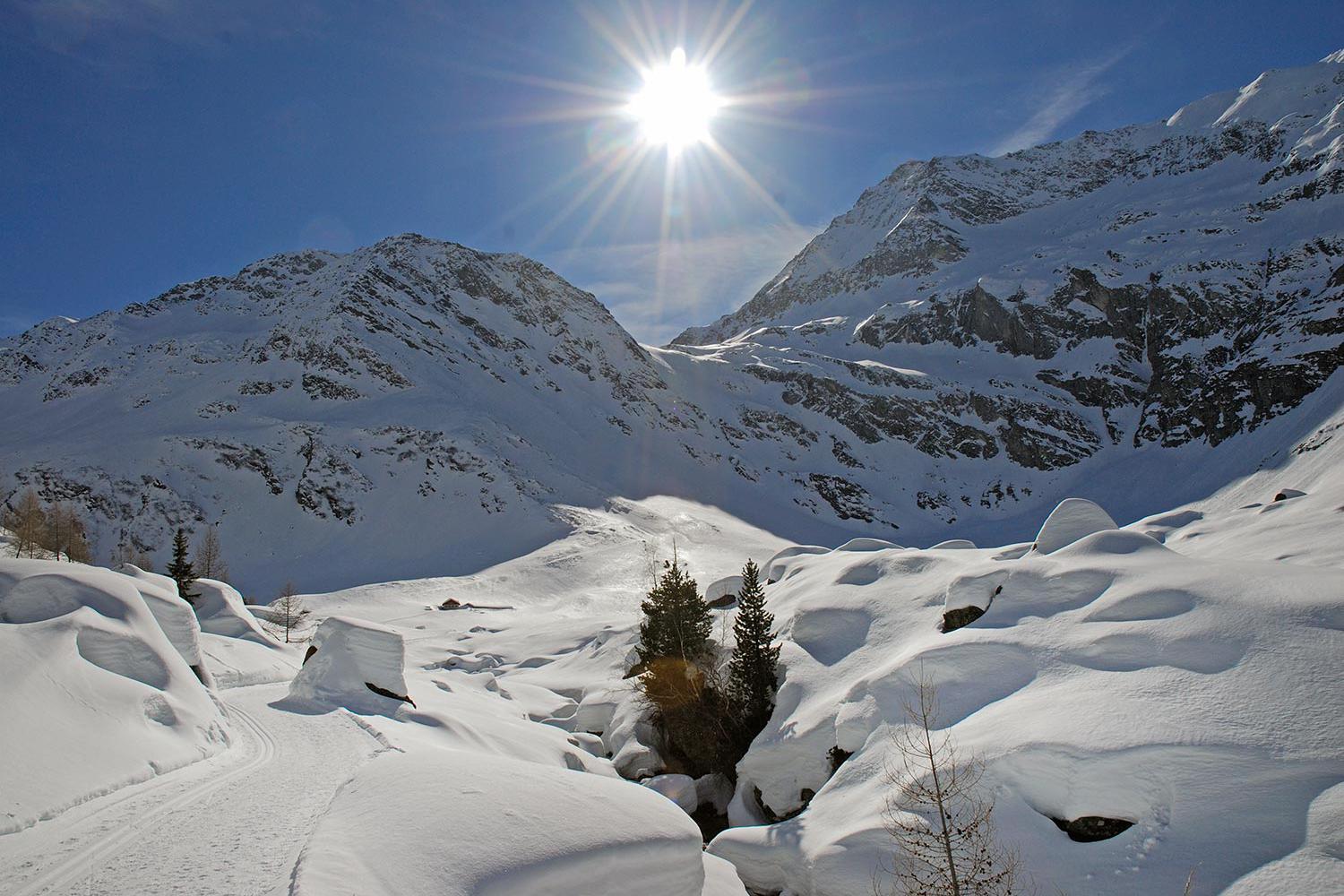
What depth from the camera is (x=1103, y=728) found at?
10852mm

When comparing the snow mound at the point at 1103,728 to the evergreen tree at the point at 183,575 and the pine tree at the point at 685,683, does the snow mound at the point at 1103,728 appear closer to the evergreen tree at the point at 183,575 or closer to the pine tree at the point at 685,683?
the pine tree at the point at 685,683

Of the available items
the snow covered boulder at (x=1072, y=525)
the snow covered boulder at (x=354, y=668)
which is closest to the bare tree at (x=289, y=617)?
the snow covered boulder at (x=354, y=668)

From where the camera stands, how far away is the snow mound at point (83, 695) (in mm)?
9086

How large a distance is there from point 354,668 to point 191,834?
1174cm

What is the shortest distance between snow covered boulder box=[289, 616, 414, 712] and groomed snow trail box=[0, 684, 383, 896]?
650 cm

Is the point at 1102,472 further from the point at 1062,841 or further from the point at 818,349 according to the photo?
the point at 1062,841

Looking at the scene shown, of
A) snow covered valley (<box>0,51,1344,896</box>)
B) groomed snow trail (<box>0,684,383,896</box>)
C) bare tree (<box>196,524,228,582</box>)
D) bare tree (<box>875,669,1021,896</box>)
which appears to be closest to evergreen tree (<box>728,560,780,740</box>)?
snow covered valley (<box>0,51,1344,896</box>)

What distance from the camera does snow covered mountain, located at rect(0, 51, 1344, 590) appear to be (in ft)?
233

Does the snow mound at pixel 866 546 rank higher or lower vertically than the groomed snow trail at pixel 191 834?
higher

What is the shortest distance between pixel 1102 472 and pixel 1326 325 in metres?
31.9

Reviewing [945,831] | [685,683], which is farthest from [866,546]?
[945,831]

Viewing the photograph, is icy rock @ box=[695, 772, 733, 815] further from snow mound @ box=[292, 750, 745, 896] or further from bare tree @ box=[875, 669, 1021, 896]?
snow mound @ box=[292, 750, 745, 896]

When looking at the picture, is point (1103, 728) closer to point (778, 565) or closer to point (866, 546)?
point (778, 565)

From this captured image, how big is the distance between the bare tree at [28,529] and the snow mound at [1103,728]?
46.2m
